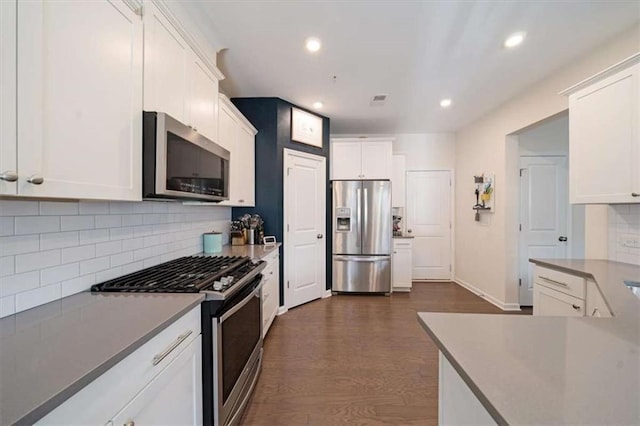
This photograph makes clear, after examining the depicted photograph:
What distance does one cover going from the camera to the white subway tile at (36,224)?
1051mm

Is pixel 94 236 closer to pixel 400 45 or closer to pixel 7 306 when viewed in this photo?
pixel 7 306

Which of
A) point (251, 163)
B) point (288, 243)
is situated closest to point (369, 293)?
point (288, 243)

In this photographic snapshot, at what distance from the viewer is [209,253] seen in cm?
254

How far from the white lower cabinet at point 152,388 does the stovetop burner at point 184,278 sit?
0.15 meters

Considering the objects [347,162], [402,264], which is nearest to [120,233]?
[347,162]

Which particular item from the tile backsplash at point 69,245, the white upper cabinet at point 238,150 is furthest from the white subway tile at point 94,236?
the white upper cabinet at point 238,150

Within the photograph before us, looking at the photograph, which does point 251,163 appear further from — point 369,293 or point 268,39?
point 369,293

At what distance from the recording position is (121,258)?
1.57 meters

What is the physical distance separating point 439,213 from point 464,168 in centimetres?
90

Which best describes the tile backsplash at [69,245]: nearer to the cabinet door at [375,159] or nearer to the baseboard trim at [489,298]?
the cabinet door at [375,159]

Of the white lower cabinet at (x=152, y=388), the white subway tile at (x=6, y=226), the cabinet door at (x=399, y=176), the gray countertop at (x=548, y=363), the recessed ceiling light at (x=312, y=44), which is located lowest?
the white lower cabinet at (x=152, y=388)

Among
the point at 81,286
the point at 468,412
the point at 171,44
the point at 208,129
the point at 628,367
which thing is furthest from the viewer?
the point at 208,129

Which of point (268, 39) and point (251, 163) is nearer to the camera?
point (268, 39)

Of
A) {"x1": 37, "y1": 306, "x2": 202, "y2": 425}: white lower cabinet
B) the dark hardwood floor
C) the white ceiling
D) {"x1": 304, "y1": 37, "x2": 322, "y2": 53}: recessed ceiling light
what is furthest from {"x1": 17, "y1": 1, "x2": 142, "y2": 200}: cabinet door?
the dark hardwood floor
